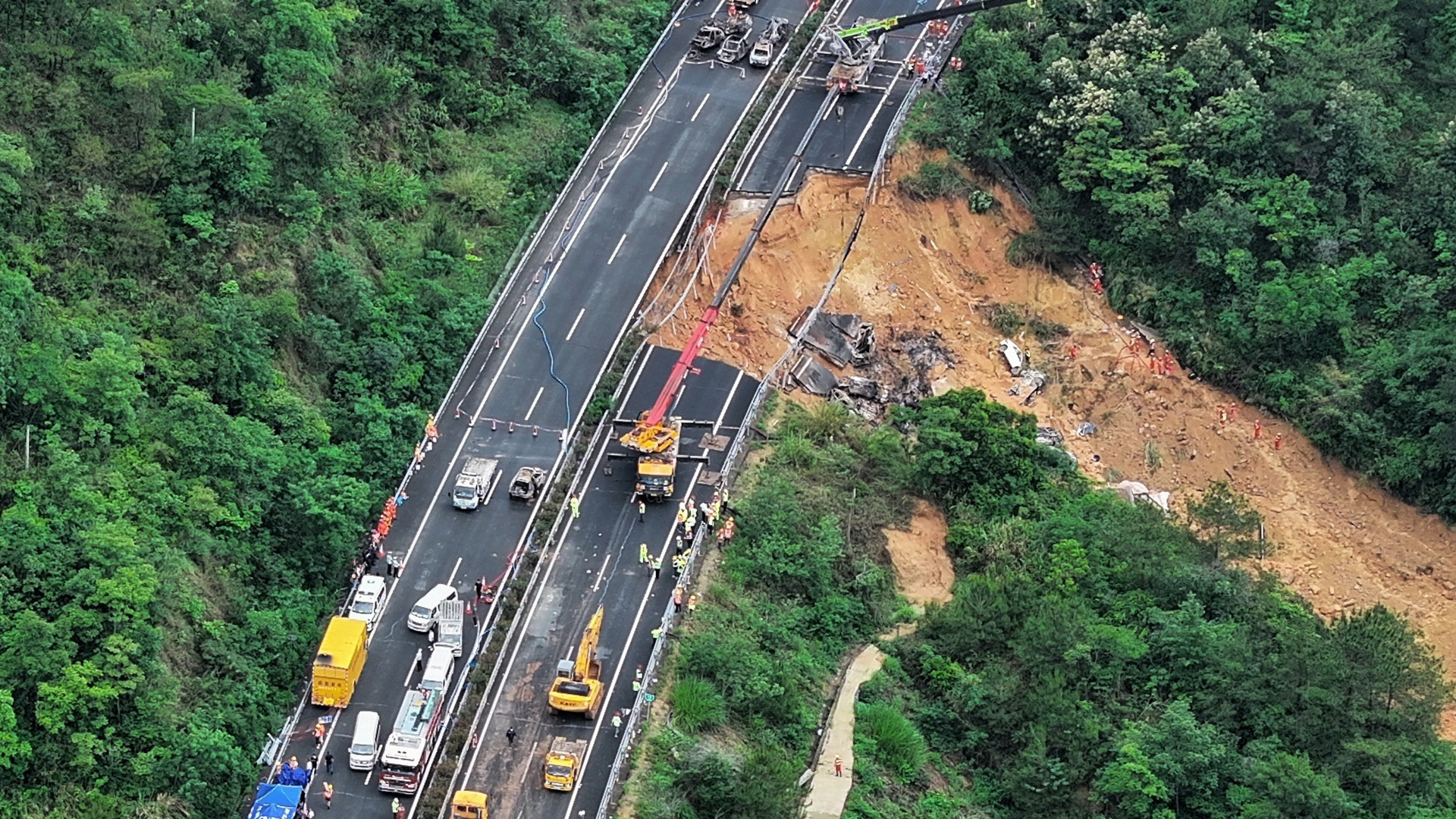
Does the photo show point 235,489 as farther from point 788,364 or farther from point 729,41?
point 729,41

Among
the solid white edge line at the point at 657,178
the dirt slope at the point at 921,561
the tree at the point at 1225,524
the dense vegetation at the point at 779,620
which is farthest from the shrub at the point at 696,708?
the solid white edge line at the point at 657,178

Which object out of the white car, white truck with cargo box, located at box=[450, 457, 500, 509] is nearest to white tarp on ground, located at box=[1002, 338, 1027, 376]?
white truck with cargo box, located at box=[450, 457, 500, 509]

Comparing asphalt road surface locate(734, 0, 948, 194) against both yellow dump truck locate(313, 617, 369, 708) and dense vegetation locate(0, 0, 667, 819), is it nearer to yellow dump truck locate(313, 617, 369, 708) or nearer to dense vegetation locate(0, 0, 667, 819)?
dense vegetation locate(0, 0, 667, 819)

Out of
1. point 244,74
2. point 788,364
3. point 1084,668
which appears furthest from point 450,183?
point 1084,668

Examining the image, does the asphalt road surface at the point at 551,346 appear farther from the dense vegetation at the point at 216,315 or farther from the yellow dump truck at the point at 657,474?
the yellow dump truck at the point at 657,474

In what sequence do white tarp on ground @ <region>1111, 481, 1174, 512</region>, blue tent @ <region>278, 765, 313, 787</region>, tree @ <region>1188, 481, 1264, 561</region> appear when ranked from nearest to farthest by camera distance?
blue tent @ <region>278, 765, 313, 787</region> → tree @ <region>1188, 481, 1264, 561</region> → white tarp on ground @ <region>1111, 481, 1174, 512</region>

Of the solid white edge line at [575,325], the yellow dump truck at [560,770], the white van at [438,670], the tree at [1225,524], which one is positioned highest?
the tree at [1225,524]

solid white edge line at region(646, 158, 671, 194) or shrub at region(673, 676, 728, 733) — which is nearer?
shrub at region(673, 676, 728, 733)
